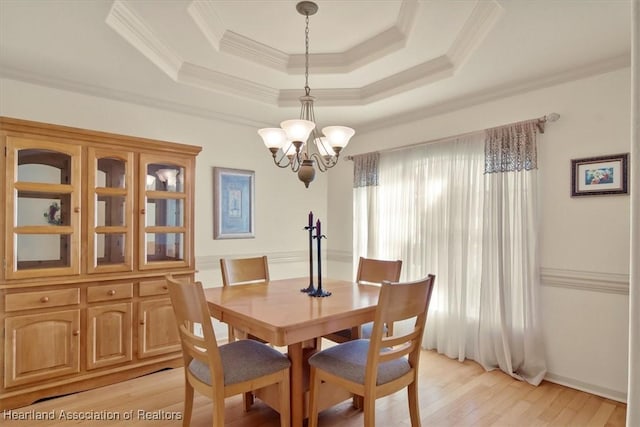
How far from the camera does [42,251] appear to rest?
2539mm

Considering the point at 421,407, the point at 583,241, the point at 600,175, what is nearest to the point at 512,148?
the point at 600,175

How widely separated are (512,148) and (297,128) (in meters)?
1.89

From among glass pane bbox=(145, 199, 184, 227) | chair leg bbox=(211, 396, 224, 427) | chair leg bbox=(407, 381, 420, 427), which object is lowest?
chair leg bbox=(407, 381, 420, 427)

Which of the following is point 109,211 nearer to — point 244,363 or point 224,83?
point 224,83

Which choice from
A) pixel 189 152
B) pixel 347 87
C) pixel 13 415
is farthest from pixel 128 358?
pixel 347 87

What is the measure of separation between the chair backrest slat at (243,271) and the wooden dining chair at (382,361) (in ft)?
3.46

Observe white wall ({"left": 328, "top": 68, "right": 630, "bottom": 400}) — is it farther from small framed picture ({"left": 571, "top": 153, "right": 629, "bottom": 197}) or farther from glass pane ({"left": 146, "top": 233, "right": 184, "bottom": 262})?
glass pane ({"left": 146, "top": 233, "right": 184, "bottom": 262})

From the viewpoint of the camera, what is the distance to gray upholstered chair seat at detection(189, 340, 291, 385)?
1.83 meters

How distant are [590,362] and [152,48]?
383 centimetres

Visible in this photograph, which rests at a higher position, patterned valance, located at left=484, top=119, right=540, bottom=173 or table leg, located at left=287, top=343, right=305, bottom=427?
patterned valance, located at left=484, top=119, right=540, bottom=173

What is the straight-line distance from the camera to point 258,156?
13.3ft

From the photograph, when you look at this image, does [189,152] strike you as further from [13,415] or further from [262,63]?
[13,415]

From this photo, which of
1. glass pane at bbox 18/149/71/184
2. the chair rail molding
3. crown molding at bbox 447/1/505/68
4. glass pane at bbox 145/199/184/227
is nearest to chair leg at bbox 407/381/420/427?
the chair rail molding

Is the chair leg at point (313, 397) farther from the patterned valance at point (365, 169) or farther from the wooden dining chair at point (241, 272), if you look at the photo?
the patterned valance at point (365, 169)
